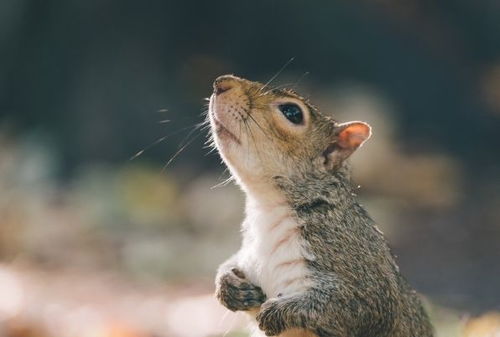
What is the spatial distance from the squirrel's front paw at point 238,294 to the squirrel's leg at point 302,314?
0.74 feet

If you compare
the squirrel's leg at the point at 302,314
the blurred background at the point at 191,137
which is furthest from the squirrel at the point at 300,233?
the blurred background at the point at 191,137

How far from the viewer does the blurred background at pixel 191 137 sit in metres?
7.87

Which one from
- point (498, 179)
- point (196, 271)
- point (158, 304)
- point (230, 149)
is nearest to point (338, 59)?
point (498, 179)

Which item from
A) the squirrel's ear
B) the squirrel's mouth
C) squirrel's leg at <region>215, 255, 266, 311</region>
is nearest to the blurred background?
squirrel's leg at <region>215, 255, 266, 311</region>

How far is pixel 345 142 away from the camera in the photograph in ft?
14.1

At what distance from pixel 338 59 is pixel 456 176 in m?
2.33

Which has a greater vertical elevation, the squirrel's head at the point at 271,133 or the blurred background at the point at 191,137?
the blurred background at the point at 191,137

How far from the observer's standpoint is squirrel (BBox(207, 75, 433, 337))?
152 inches

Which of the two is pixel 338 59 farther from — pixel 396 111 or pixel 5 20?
pixel 5 20

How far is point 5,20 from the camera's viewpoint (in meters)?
11.0

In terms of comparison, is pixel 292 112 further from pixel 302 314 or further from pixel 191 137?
pixel 191 137

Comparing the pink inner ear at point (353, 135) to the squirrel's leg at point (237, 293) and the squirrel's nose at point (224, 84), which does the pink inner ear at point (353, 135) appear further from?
the squirrel's leg at point (237, 293)

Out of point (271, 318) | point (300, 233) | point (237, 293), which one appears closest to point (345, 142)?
point (300, 233)

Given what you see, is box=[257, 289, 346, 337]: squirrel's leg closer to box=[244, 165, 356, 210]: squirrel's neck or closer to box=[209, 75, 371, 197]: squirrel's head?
box=[244, 165, 356, 210]: squirrel's neck
